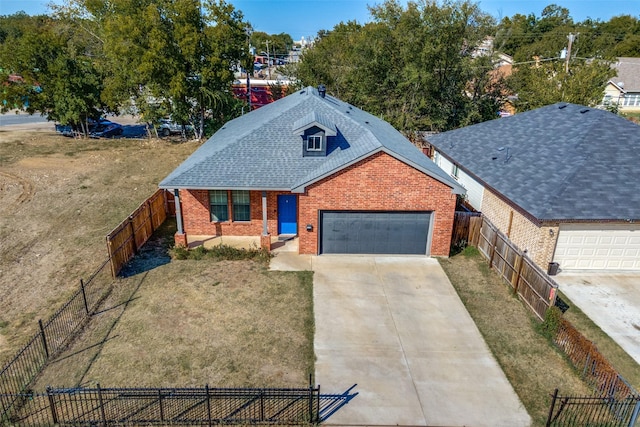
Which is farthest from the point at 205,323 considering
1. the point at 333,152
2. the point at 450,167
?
the point at 450,167

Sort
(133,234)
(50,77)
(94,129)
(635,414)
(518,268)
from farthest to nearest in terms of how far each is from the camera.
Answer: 1. (94,129)
2. (50,77)
3. (133,234)
4. (518,268)
5. (635,414)

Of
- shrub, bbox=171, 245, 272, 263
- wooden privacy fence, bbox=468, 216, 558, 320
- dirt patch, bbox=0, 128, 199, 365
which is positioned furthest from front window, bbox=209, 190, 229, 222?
wooden privacy fence, bbox=468, 216, 558, 320

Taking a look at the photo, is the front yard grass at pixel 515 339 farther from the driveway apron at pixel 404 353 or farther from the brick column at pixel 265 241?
the brick column at pixel 265 241

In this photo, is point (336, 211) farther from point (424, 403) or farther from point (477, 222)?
point (424, 403)

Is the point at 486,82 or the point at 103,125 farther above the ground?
the point at 486,82

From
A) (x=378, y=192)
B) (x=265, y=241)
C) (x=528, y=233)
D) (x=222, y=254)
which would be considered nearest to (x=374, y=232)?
(x=378, y=192)

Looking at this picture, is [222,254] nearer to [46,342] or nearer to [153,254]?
[153,254]

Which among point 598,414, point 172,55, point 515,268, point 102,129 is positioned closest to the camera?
point 598,414
